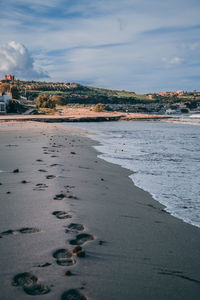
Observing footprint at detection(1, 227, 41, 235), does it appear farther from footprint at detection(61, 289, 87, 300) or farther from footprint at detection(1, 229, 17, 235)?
footprint at detection(61, 289, 87, 300)

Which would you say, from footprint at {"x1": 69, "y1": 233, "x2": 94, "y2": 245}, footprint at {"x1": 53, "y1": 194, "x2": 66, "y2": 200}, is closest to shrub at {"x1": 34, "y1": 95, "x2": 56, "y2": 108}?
footprint at {"x1": 53, "y1": 194, "x2": 66, "y2": 200}

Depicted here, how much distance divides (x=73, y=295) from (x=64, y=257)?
0.55 meters

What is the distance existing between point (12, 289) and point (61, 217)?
1549 millimetres

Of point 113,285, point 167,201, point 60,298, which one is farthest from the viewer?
point 167,201

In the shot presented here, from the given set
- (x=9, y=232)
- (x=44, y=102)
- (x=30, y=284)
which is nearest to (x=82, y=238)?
(x=9, y=232)

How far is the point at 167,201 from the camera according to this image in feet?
16.2

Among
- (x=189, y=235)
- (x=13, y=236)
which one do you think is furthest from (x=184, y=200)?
(x=13, y=236)

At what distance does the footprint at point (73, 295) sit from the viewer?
205 centimetres

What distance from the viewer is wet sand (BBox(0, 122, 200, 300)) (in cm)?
219

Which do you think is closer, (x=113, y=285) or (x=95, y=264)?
(x=113, y=285)

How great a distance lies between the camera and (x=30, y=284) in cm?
218

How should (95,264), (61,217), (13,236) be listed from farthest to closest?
(61,217) < (13,236) < (95,264)

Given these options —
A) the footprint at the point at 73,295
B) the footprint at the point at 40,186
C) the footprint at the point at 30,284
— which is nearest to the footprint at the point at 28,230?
the footprint at the point at 30,284

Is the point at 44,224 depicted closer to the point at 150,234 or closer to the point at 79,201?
the point at 79,201
